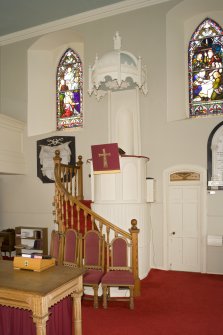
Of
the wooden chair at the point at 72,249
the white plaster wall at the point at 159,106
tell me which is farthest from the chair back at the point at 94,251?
the white plaster wall at the point at 159,106

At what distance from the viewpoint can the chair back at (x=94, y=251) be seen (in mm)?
4715

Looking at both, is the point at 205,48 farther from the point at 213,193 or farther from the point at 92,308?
the point at 92,308

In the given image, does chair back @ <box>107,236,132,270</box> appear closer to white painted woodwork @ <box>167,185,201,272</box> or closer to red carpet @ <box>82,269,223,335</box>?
red carpet @ <box>82,269,223,335</box>

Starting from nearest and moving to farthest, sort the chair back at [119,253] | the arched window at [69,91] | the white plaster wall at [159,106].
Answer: the chair back at [119,253] → the white plaster wall at [159,106] → the arched window at [69,91]

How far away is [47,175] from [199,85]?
4502 mm

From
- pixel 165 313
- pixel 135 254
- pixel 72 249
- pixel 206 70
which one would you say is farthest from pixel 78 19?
pixel 165 313

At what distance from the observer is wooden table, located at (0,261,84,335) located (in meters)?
2.39

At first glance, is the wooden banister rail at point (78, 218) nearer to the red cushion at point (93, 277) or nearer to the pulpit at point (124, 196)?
the pulpit at point (124, 196)

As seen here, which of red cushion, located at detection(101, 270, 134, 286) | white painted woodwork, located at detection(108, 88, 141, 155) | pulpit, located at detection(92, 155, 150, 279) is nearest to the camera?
red cushion, located at detection(101, 270, 134, 286)

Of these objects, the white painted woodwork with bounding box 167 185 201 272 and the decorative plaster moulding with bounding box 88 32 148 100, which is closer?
the decorative plaster moulding with bounding box 88 32 148 100

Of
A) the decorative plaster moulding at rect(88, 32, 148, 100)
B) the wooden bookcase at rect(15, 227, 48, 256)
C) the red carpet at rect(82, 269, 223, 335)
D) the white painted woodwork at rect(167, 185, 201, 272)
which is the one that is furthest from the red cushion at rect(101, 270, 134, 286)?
the wooden bookcase at rect(15, 227, 48, 256)

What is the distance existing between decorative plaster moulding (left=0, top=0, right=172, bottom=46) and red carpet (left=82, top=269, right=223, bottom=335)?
635 cm

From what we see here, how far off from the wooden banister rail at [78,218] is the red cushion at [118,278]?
0.96ft

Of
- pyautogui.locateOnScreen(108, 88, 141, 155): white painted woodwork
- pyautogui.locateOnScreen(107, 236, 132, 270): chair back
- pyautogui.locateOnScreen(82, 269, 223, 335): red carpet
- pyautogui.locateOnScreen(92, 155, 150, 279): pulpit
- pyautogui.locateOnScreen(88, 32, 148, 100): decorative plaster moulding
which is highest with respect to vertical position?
pyautogui.locateOnScreen(88, 32, 148, 100): decorative plaster moulding
